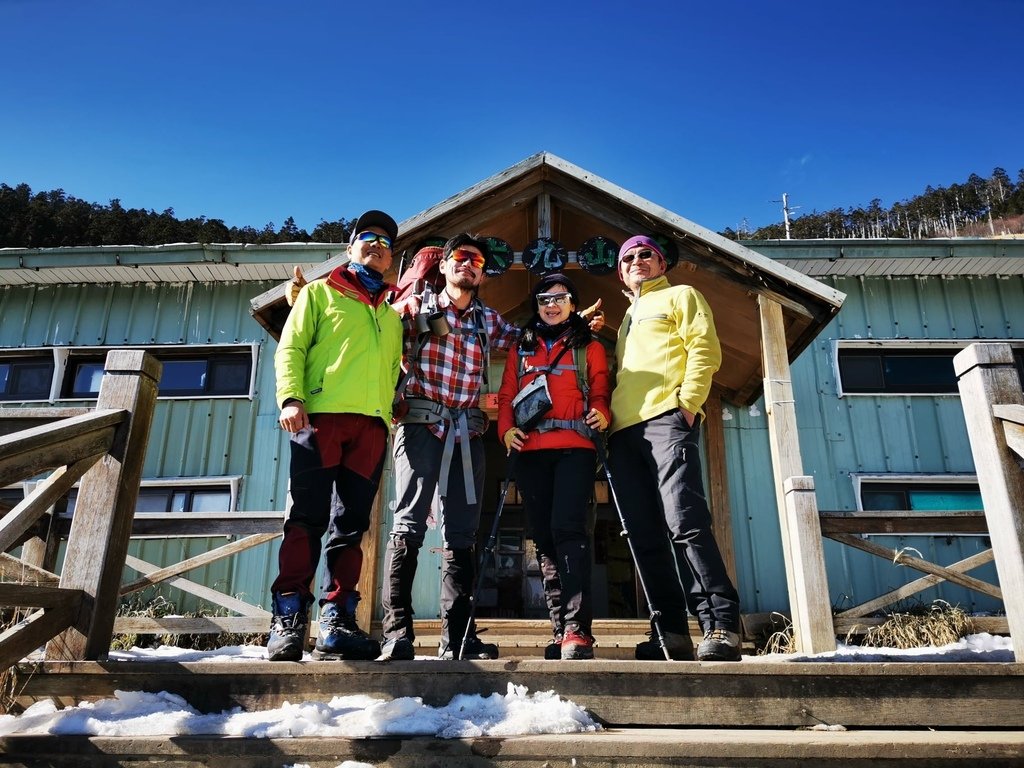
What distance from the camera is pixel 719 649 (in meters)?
3.14

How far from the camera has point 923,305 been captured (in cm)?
914

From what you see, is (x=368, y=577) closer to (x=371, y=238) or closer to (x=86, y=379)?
(x=371, y=238)

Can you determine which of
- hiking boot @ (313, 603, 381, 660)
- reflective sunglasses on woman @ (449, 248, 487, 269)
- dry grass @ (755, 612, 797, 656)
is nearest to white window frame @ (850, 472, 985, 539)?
dry grass @ (755, 612, 797, 656)

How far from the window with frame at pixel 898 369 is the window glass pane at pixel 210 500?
752 cm

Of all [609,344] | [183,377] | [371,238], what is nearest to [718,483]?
[609,344]

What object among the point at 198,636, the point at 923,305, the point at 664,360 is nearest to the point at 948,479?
the point at 923,305

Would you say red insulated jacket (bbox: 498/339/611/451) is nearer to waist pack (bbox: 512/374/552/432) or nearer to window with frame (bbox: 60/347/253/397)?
waist pack (bbox: 512/374/552/432)

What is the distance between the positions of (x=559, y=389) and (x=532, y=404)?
0.62 ft

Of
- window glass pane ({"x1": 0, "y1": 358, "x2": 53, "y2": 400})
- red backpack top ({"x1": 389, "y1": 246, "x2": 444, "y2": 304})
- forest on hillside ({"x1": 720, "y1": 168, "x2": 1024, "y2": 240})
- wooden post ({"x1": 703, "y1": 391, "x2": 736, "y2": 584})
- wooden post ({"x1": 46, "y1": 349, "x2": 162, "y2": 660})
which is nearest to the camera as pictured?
wooden post ({"x1": 46, "y1": 349, "x2": 162, "y2": 660})

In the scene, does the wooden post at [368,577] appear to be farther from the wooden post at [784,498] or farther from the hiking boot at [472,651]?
the wooden post at [784,498]

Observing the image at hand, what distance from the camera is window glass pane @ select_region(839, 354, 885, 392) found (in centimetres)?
878

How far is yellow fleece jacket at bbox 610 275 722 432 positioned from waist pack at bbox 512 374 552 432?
0.40 metres

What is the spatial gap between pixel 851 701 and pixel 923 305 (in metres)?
7.87

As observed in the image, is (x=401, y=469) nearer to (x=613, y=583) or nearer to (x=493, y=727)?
(x=493, y=727)
